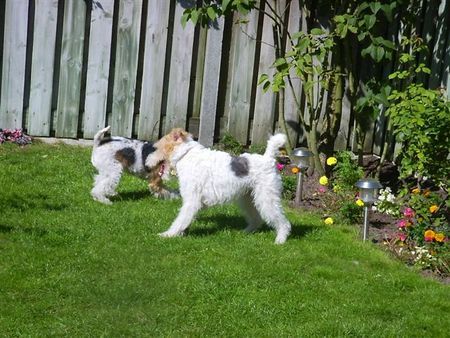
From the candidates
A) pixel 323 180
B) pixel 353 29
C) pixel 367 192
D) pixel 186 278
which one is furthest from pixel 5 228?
pixel 353 29

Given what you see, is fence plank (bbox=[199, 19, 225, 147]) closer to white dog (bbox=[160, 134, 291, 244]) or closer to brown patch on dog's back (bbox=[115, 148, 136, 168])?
brown patch on dog's back (bbox=[115, 148, 136, 168])

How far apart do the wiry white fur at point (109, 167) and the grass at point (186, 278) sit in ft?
0.47

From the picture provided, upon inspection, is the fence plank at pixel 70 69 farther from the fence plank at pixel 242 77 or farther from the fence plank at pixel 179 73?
the fence plank at pixel 242 77

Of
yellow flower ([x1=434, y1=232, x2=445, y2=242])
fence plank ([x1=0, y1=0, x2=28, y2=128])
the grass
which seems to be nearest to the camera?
the grass

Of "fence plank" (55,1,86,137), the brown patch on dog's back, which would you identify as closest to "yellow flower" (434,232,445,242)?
the brown patch on dog's back

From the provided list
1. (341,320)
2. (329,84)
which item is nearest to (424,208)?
(341,320)

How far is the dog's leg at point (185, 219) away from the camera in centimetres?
716

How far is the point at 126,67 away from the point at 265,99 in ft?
5.83

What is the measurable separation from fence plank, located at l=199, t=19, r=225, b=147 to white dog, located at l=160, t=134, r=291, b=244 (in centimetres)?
288

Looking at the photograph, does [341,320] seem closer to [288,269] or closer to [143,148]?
[288,269]

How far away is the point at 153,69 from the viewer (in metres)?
10.0

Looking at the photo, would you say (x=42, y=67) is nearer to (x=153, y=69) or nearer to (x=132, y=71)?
(x=132, y=71)

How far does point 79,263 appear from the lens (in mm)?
6469

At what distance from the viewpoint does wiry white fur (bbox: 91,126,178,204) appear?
26.9 feet
